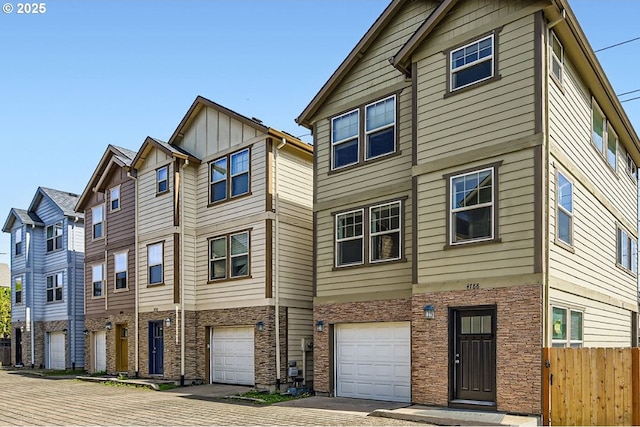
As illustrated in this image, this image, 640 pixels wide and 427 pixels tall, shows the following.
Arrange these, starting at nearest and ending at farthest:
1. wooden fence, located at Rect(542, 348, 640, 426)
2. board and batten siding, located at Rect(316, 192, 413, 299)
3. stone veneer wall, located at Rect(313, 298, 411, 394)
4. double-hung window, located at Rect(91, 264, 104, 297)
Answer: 1. wooden fence, located at Rect(542, 348, 640, 426)
2. board and batten siding, located at Rect(316, 192, 413, 299)
3. stone veneer wall, located at Rect(313, 298, 411, 394)
4. double-hung window, located at Rect(91, 264, 104, 297)

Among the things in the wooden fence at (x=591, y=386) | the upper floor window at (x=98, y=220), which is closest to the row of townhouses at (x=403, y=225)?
the wooden fence at (x=591, y=386)

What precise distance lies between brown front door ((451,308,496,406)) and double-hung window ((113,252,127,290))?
50.9 ft

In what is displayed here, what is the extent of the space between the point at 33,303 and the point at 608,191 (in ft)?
95.4

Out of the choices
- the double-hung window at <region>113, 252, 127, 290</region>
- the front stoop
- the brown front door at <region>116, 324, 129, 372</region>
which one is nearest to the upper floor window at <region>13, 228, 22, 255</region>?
the double-hung window at <region>113, 252, 127, 290</region>

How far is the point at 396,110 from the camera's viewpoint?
1644cm

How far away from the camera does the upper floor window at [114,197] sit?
25.9 m

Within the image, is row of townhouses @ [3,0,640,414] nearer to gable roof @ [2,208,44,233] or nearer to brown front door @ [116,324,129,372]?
brown front door @ [116,324,129,372]

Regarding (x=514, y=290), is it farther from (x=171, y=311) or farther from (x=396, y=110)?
(x=171, y=311)

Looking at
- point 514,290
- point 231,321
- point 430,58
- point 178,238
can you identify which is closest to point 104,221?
point 178,238

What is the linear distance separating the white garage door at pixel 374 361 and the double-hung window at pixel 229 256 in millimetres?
4568

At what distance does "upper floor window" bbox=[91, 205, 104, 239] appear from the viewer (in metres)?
27.1

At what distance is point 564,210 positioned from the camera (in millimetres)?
13734

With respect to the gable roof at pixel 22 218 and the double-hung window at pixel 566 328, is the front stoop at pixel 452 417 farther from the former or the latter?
the gable roof at pixel 22 218

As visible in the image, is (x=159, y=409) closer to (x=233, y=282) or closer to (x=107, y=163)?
(x=233, y=282)
